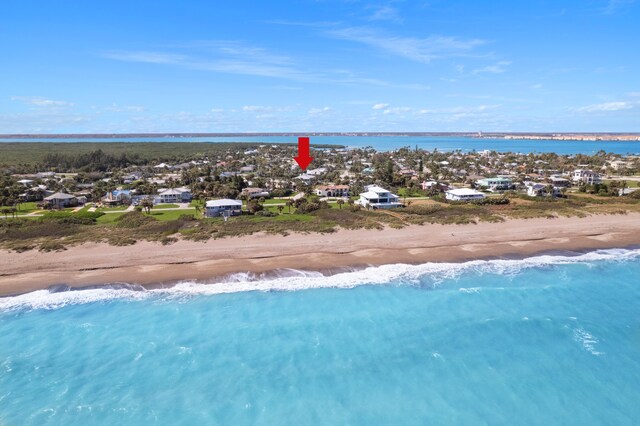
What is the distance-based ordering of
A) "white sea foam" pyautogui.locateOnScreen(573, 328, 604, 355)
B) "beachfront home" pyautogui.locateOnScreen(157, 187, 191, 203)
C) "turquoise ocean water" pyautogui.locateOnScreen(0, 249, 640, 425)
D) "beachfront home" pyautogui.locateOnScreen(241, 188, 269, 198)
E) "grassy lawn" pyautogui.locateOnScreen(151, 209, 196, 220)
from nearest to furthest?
"turquoise ocean water" pyautogui.locateOnScreen(0, 249, 640, 425) → "white sea foam" pyautogui.locateOnScreen(573, 328, 604, 355) → "grassy lawn" pyautogui.locateOnScreen(151, 209, 196, 220) → "beachfront home" pyautogui.locateOnScreen(157, 187, 191, 203) → "beachfront home" pyautogui.locateOnScreen(241, 188, 269, 198)

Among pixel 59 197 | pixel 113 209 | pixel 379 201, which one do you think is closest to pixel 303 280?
pixel 379 201

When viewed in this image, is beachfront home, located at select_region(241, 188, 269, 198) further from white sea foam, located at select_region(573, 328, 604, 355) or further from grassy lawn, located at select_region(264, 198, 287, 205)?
white sea foam, located at select_region(573, 328, 604, 355)

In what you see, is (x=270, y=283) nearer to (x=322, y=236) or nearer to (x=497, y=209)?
(x=322, y=236)

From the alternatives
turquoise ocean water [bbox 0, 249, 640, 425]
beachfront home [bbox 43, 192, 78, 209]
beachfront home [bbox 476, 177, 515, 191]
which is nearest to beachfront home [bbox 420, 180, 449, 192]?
beachfront home [bbox 476, 177, 515, 191]

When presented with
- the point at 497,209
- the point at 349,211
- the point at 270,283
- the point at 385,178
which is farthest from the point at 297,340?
the point at 385,178

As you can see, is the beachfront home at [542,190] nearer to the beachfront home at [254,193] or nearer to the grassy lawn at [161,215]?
the beachfront home at [254,193]
